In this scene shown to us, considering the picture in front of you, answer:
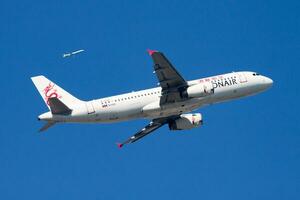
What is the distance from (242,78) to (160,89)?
10716 millimetres

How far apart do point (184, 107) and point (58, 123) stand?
15586 millimetres

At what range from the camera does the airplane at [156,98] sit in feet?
276

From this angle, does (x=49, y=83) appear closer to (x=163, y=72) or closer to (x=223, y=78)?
(x=163, y=72)

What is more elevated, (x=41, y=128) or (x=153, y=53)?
(x=153, y=53)

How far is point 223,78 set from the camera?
8931 cm

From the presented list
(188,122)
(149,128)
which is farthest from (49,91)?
(188,122)

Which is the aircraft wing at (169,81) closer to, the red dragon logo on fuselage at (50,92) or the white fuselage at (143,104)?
the white fuselage at (143,104)

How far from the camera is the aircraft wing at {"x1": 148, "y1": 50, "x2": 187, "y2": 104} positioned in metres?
83.9

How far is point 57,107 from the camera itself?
8344cm

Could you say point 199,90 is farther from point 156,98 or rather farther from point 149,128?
point 149,128

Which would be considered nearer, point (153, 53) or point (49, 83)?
point (153, 53)

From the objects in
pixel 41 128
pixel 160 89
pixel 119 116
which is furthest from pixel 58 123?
pixel 160 89

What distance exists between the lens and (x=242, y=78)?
90.1m

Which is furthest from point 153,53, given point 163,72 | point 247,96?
point 247,96
